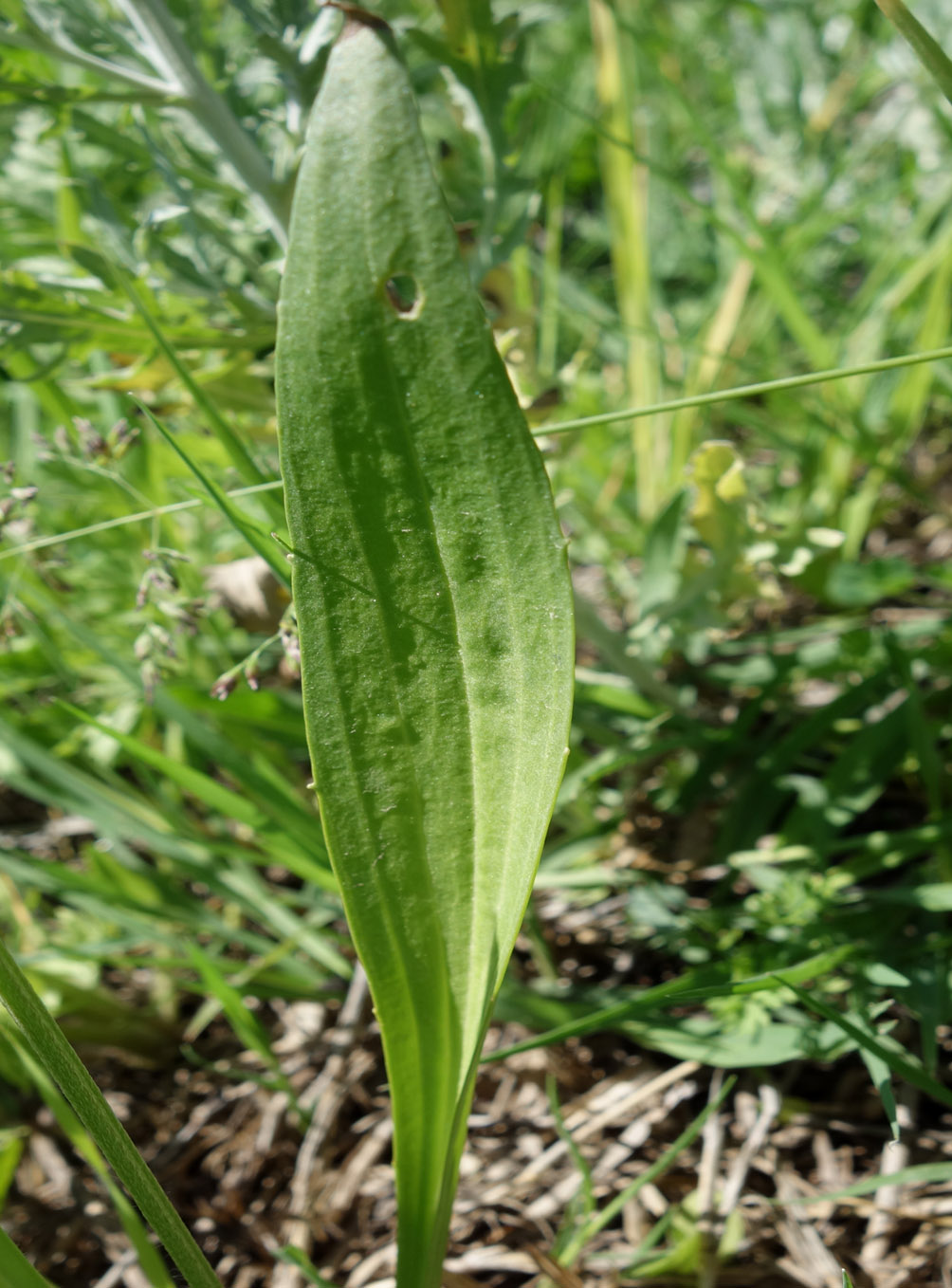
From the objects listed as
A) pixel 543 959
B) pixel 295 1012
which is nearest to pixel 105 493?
pixel 295 1012

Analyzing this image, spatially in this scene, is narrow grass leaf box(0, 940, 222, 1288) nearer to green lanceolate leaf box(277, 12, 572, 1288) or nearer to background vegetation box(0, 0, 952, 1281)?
green lanceolate leaf box(277, 12, 572, 1288)

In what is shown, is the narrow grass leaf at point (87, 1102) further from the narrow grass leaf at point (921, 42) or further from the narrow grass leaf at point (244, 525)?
the narrow grass leaf at point (921, 42)

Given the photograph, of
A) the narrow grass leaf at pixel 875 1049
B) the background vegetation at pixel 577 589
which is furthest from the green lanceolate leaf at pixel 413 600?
the narrow grass leaf at pixel 875 1049

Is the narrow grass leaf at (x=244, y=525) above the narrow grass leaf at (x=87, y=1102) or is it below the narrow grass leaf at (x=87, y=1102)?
above

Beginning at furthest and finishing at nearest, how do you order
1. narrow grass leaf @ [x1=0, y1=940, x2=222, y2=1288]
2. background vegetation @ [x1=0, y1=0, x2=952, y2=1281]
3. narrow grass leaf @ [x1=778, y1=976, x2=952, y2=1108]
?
background vegetation @ [x1=0, y1=0, x2=952, y2=1281] → narrow grass leaf @ [x1=778, y1=976, x2=952, y2=1108] → narrow grass leaf @ [x1=0, y1=940, x2=222, y2=1288]

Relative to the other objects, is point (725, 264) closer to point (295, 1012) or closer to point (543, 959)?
point (543, 959)

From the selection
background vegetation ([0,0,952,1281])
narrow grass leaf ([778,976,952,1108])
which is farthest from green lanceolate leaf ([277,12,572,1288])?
narrow grass leaf ([778,976,952,1108])
